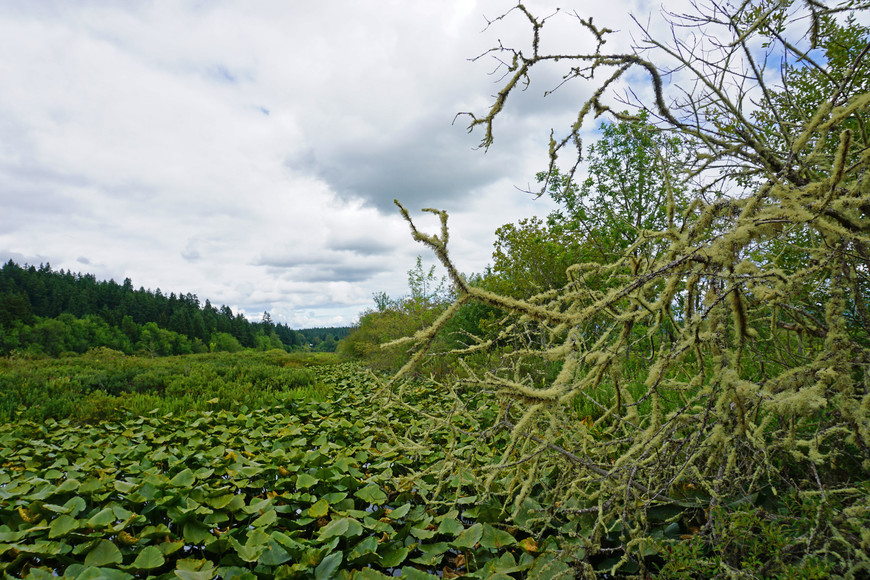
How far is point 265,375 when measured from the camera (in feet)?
27.7

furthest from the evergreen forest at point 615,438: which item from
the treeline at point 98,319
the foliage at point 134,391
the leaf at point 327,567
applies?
the treeline at point 98,319

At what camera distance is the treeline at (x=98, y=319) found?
28.5 metres

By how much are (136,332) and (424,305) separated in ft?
113

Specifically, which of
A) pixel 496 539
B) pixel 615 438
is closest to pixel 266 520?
pixel 496 539

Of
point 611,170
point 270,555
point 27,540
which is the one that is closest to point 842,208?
point 270,555

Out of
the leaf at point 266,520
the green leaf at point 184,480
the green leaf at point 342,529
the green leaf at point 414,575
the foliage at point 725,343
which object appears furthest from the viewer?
the green leaf at point 184,480

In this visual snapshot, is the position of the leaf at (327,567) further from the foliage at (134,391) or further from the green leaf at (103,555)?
the foliage at (134,391)

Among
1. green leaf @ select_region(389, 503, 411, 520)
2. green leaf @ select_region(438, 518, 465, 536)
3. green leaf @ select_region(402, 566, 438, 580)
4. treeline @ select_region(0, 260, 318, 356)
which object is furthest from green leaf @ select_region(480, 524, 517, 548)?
treeline @ select_region(0, 260, 318, 356)

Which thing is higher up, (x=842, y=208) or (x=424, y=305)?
(x=424, y=305)

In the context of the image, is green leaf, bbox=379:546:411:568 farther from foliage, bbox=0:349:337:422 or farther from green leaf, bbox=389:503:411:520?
foliage, bbox=0:349:337:422

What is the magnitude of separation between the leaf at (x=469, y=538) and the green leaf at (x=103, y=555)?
147cm

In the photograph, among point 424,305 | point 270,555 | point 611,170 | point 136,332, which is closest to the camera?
point 270,555

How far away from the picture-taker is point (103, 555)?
1822mm

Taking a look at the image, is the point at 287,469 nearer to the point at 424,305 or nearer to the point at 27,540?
the point at 27,540
